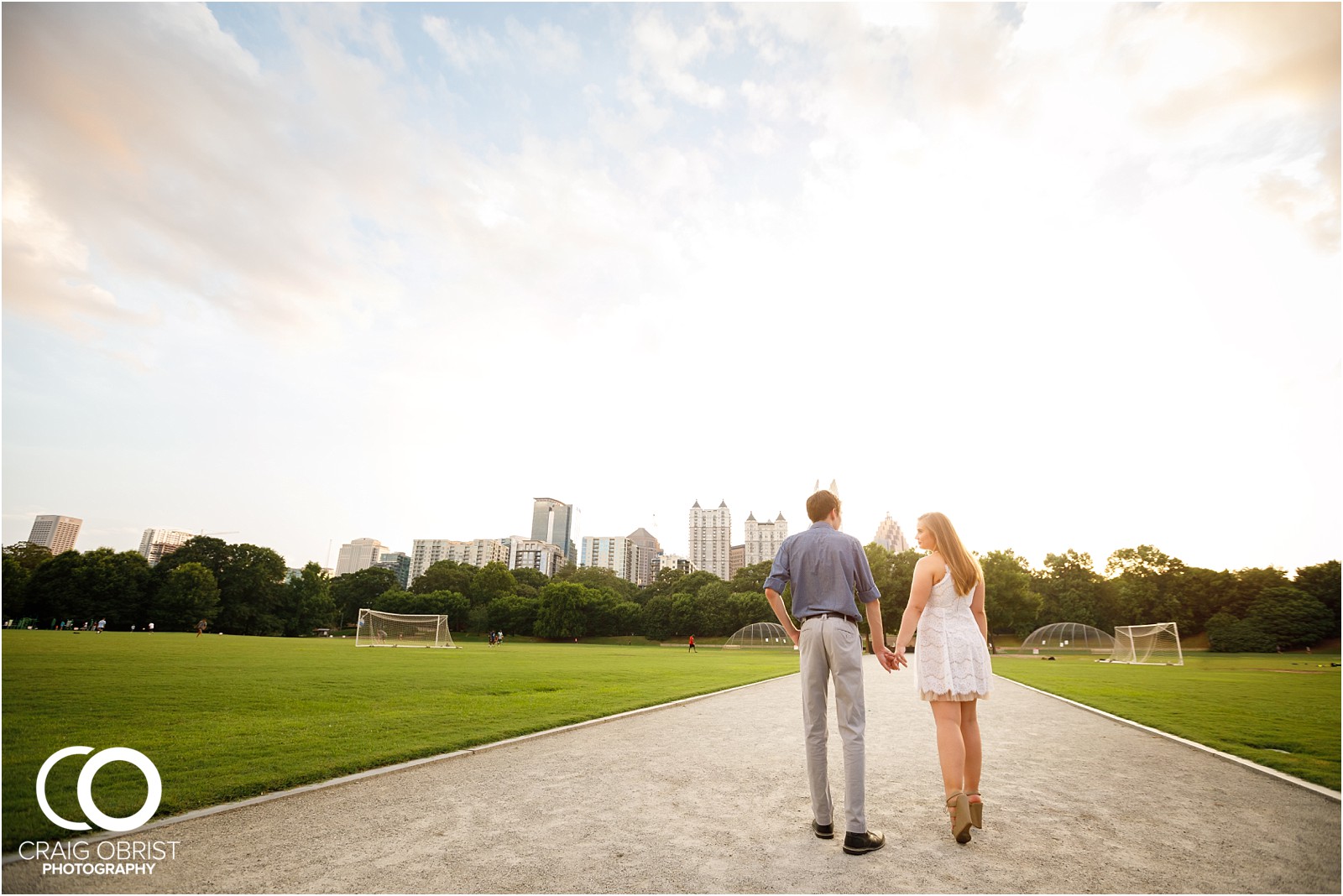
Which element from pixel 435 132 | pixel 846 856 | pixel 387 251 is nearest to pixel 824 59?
pixel 435 132

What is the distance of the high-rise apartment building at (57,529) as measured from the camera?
313 ft

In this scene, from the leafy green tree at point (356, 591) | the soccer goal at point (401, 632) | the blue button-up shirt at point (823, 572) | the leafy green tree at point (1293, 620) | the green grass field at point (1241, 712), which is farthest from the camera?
the leafy green tree at point (356, 591)

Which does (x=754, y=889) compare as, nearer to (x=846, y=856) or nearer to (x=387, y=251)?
(x=846, y=856)

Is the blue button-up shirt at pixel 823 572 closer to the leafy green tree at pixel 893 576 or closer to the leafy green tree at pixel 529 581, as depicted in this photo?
the leafy green tree at pixel 893 576

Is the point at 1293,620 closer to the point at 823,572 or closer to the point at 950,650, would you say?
the point at 950,650

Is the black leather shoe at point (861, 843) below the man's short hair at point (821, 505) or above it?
below

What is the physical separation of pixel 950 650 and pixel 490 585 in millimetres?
100909

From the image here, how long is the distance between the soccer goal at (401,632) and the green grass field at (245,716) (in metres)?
30.2

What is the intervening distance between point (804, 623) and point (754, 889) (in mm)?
1791

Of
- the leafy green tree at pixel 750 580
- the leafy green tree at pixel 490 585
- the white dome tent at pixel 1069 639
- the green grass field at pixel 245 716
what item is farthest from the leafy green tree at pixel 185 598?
the white dome tent at pixel 1069 639

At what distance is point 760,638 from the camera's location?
69.4 meters

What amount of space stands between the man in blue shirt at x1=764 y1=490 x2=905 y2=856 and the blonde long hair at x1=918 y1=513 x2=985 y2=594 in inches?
26.0

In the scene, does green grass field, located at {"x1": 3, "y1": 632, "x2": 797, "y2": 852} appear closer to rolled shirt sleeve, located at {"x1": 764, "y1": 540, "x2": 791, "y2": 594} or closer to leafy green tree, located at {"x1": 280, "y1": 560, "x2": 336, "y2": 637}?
rolled shirt sleeve, located at {"x1": 764, "y1": 540, "x2": 791, "y2": 594}

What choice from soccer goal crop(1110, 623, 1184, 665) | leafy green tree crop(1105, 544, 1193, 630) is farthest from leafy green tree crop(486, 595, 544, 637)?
leafy green tree crop(1105, 544, 1193, 630)
